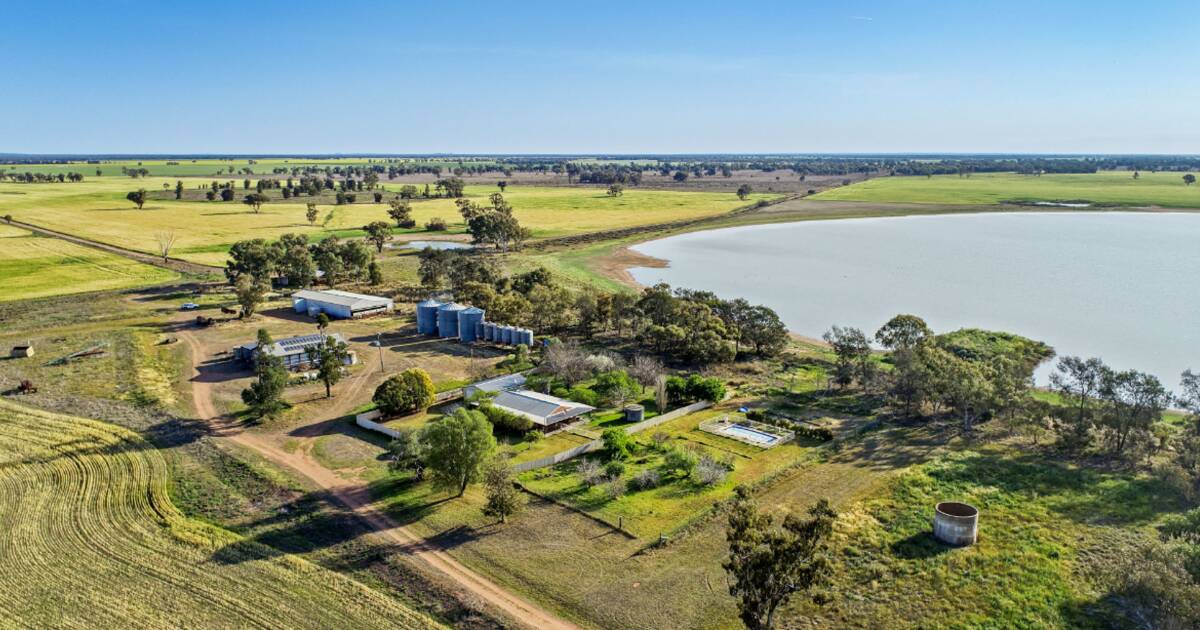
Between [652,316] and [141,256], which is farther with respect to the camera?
[141,256]

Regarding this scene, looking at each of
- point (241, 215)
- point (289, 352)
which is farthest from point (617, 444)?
point (241, 215)

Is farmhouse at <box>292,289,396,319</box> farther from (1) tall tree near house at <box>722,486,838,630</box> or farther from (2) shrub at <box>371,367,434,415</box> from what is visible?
(1) tall tree near house at <box>722,486,838,630</box>

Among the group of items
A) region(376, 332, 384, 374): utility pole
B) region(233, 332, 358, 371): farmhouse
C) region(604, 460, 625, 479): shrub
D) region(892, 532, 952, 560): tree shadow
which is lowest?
region(892, 532, 952, 560): tree shadow

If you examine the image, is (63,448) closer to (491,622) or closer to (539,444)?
(539,444)

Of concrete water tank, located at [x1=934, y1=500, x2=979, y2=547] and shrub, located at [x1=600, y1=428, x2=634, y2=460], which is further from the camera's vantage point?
shrub, located at [x1=600, y1=428, x2=634, y2=460]

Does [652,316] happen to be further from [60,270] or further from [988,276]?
[60,270]

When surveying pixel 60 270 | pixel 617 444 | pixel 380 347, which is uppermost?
pixel 60 270

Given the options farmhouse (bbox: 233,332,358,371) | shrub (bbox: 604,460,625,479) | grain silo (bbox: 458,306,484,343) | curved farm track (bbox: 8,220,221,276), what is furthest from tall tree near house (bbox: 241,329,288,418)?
curved farm track (bbox: 8,220,221,276)

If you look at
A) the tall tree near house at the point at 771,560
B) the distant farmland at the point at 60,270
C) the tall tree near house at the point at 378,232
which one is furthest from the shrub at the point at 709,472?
the tall tree near house at the point at 378,232
